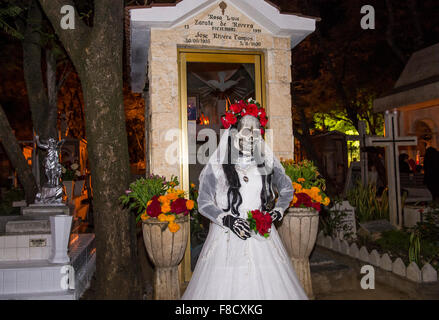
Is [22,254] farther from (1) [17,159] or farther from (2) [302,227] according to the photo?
(2) [302,227]

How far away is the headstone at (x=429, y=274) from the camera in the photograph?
534 cm

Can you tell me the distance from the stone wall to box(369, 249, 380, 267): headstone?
7.12ft

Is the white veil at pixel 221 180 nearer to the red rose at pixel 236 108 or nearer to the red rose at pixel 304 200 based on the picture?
the red rose at pixel 236 108

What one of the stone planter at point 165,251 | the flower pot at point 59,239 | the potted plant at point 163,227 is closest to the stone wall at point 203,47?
the potted plant at point 163,227

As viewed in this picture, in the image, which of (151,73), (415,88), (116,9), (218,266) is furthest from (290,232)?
(415,88)

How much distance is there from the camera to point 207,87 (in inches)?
268

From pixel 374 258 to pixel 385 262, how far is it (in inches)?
9.6

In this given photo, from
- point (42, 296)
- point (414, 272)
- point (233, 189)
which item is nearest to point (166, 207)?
point (233, 189)

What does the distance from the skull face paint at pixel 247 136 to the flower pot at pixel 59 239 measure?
3.11 metres

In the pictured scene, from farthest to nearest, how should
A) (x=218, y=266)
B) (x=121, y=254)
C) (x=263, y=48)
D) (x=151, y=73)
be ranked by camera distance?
(x=263, y=48), (x=151, y=73), (x=121, y=254), (x=218, y=266)

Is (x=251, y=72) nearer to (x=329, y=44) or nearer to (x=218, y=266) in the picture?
(x=218, y=266)

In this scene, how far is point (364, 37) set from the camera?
59.5 feet

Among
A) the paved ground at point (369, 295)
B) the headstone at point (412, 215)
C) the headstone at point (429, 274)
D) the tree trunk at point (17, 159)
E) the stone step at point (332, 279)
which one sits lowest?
the paved ground at point (369, 295)
